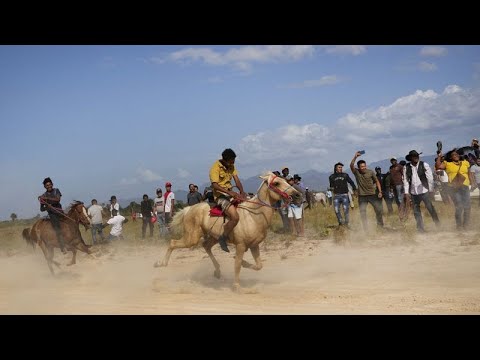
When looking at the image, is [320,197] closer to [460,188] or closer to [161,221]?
[161,221]

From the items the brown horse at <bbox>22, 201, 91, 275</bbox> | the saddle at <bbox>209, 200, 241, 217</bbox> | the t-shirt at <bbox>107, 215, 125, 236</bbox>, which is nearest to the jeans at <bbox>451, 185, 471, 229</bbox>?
the saddle at <bbox>209, 200, 241, 217</bbox>

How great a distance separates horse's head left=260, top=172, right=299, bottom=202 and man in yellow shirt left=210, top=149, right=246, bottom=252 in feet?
2.11

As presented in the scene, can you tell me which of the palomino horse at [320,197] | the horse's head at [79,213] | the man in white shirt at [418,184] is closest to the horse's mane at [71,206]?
the horse's head at [79,213]

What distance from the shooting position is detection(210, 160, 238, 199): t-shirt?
33.8ft

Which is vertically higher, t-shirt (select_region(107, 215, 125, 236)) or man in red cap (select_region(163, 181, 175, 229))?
man in red cap (select_region(163, 181, 175, 229))

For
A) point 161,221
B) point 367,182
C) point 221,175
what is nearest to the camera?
point 221,175

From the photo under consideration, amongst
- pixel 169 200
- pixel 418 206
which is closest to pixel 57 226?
pixel 169 200

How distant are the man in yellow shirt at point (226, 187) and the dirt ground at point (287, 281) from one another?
1289 mm

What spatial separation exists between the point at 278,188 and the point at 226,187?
1157mm

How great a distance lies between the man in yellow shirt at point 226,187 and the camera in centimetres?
1018

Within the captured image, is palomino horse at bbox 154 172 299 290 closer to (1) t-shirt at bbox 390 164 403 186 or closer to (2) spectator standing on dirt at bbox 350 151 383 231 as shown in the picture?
(2) spectator standing on dirt at bbox 350 151 383 231

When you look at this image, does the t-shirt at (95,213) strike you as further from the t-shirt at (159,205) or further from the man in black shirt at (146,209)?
the t-shirt at (159,205)

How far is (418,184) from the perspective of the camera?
14789 millimetres
